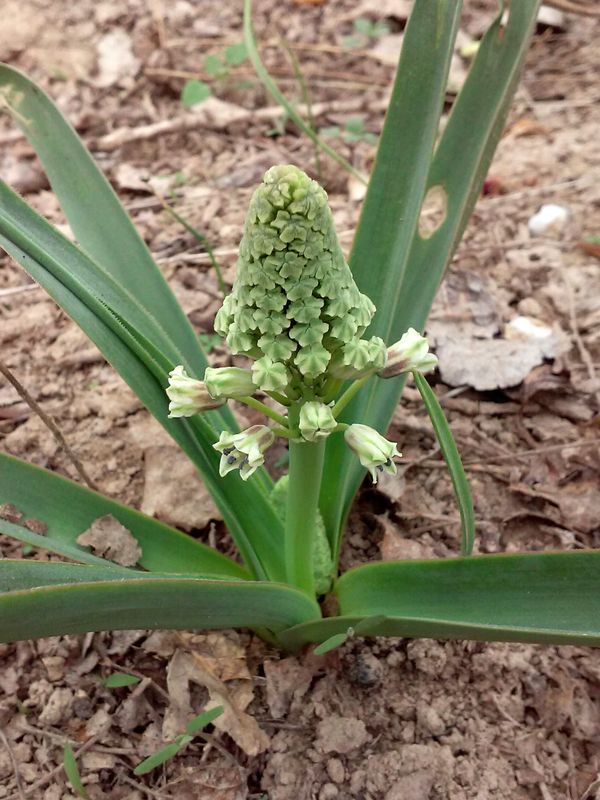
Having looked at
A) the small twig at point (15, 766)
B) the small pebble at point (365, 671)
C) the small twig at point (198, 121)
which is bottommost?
the small twig at point (15, 766)

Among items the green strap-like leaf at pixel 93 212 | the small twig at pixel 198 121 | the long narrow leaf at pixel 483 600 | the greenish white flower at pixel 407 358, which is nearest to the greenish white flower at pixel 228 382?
the greenish white flower at pixel 407 358

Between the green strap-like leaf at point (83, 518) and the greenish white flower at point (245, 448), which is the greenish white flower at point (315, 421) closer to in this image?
the greenish white flower at point (245, 448)

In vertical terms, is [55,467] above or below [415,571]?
below

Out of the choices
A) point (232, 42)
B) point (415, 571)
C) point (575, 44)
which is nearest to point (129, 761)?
point (415, 571)

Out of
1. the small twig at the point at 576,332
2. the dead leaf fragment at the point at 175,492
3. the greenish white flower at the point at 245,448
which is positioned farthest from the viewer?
the small twig at the point at 576,332

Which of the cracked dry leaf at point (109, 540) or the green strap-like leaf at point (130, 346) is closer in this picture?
the green strap-like leaf at point (130, 346)

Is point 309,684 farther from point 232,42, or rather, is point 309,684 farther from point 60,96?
point 232,42

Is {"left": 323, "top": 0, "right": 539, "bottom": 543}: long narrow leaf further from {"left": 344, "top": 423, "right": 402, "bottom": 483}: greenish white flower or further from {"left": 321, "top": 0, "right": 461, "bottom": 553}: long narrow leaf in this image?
{"left": 344, "top": 423, "right": 402, "bottom": 483}: greenish white flower
